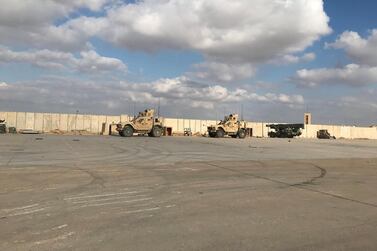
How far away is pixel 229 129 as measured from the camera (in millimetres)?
57094

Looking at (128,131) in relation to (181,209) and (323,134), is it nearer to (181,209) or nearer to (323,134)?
(181,209)

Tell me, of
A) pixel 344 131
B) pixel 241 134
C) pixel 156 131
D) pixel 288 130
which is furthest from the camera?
pixel 344 131

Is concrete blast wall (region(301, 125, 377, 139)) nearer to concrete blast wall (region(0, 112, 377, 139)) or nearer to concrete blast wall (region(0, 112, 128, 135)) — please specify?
concrete blast wall (region(0, 112, 377, 139))

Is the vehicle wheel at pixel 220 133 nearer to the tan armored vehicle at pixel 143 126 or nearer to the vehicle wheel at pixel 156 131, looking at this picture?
the tan armored vehicle at pixel 143 126

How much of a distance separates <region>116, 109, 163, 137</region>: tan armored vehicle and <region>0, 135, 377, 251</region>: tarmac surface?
3115cm

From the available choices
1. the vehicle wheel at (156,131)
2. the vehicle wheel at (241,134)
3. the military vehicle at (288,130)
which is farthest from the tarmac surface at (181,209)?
the military vehicle at (288,130)

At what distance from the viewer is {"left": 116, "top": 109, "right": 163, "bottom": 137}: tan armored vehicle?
48838 mm

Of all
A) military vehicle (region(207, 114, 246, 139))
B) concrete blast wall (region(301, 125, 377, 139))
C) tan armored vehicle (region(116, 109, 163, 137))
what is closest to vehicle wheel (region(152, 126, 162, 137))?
tan armored vehicle (region(116, 109, 163, 137))

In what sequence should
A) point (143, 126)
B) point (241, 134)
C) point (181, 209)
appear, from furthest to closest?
point (241, 134), point (143, 126), point (181, 209)

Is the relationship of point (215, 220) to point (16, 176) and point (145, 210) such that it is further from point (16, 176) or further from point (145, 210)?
point (16, 176)

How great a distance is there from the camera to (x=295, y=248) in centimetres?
702

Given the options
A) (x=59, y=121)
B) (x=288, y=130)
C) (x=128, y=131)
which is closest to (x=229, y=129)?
(x=128, y=131)

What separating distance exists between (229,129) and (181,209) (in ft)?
156

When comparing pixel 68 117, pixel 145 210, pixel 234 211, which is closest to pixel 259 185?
pixel 234 211
